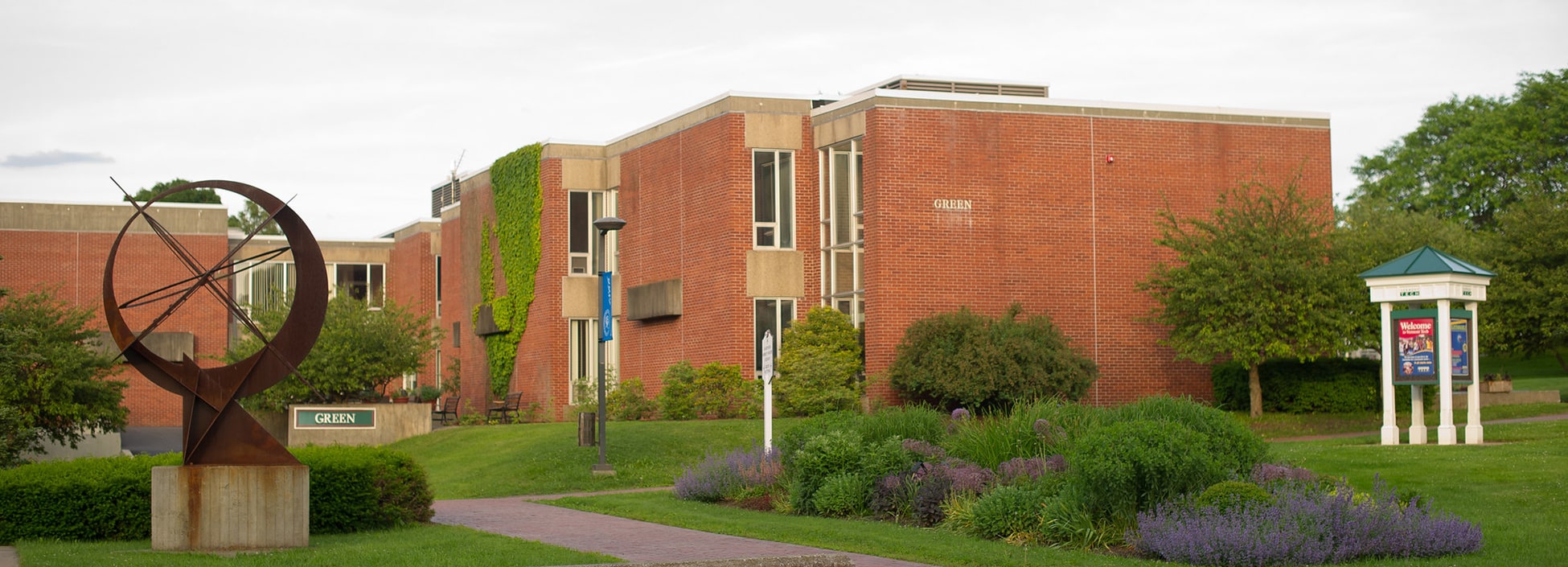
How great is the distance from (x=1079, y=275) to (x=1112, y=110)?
374 cm

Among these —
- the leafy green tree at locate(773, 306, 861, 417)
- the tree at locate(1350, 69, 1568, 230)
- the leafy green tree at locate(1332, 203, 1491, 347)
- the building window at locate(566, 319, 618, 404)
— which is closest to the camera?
the leafy green tree at locate(1332, 203, 1491, 347)

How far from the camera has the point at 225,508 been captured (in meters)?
13.9

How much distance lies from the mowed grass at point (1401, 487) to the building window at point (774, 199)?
1338cm

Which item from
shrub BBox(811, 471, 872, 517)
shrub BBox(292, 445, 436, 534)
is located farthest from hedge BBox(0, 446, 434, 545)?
shrub BBox(811, 471, 872, 517)

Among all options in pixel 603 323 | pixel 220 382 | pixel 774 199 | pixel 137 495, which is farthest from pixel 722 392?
pixel 220 382

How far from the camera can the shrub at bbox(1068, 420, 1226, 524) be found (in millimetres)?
13133

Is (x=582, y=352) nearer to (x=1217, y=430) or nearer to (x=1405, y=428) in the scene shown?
(x=1405, y=428)

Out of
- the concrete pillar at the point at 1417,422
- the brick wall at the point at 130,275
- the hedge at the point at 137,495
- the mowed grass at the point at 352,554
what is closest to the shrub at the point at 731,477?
the hedge at the point at 137,495

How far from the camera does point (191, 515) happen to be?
45.4 ft

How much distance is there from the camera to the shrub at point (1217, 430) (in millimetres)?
14016

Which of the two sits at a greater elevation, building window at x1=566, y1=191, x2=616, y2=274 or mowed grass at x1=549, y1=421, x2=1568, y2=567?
building window at x1=566, y1=191, x2=616, y2=274

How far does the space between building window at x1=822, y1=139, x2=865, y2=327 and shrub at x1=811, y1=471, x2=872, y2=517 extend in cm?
1596

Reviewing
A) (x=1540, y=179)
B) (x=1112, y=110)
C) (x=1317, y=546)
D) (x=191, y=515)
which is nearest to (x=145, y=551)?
(x=191, y=515)

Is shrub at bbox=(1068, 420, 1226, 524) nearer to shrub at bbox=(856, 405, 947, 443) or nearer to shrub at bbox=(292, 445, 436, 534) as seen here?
shrub at bbox=(856, 405, 947, 443)
